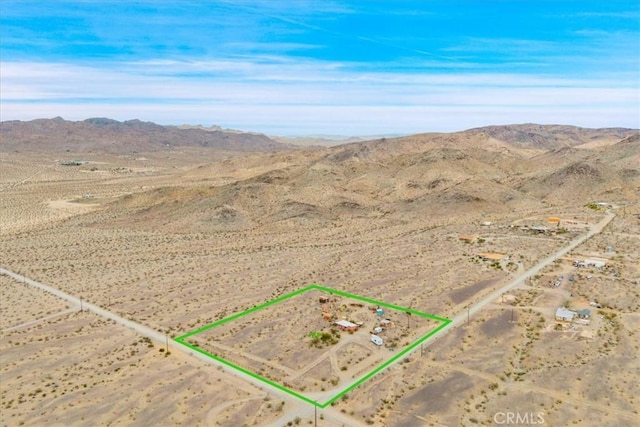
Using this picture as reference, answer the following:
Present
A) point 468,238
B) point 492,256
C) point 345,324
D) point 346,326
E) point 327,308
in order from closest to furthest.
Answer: point 346,326
point 345,324
point 327,308
point 492,256
point 468,238

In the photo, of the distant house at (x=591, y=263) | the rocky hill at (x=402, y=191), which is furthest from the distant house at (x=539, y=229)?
the rocky hill at (x=402, y=191)

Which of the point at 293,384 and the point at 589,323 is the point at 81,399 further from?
the point at 589,323

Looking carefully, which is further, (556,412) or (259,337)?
(259,337)

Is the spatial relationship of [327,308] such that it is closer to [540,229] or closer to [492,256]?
[492,256]

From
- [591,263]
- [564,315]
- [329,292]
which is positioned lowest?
[329,292]

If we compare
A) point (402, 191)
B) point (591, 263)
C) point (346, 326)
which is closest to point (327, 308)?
point (346, 326)

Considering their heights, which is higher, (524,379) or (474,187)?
(474,187)

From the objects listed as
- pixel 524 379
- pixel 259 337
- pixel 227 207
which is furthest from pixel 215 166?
pixel 524 379

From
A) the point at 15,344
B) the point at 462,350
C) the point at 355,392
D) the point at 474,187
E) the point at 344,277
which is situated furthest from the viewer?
the point at 474,187
